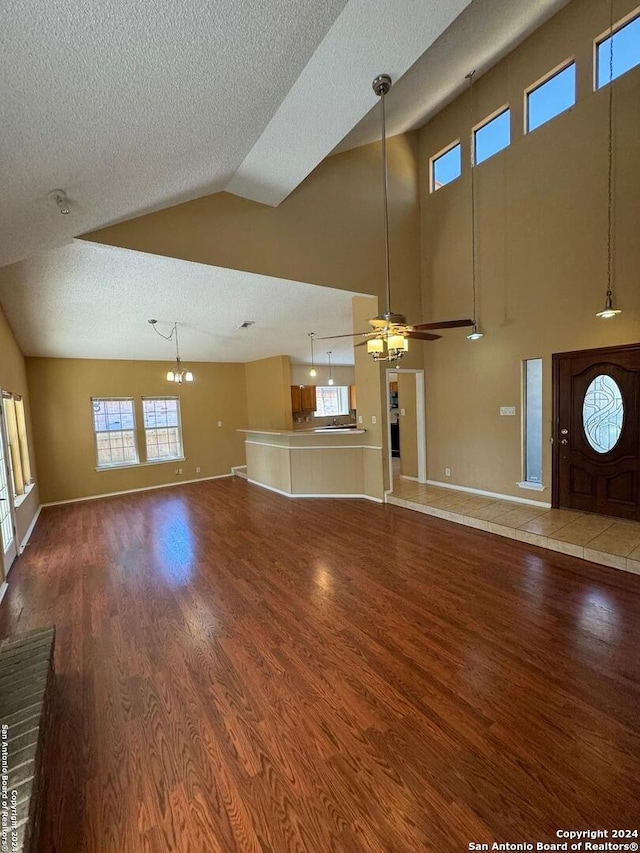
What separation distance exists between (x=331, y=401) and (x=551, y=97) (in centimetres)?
766

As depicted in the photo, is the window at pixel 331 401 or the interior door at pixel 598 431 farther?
the window at pixel 331 401

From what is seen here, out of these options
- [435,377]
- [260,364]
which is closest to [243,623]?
[435,377]

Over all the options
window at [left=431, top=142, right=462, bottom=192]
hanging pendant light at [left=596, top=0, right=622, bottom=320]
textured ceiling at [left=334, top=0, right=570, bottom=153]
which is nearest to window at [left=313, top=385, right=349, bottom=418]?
window at [left=431, top=142, right=462, bottom=192]

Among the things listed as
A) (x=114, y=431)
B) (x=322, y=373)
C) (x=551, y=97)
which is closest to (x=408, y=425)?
(x=322, y=373)

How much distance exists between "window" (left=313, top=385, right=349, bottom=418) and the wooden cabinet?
438mm

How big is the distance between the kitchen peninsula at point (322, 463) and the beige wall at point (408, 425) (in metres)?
1.13

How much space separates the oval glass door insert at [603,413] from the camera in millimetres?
4137

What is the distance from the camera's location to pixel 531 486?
4.90 m

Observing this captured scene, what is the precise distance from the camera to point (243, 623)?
8.91ft

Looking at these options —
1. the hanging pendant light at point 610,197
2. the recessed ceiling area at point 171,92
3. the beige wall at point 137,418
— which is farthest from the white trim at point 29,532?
the hanging pendant light at point 610,197

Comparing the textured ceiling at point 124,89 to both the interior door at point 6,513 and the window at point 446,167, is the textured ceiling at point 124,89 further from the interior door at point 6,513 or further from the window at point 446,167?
the window at point 446,167

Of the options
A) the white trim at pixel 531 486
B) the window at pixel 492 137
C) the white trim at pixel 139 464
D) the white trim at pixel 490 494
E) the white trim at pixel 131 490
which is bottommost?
the white trim at pixel 131 490

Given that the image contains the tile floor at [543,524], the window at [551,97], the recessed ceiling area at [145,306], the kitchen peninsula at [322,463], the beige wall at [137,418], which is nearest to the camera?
the tile floor at [543,524]

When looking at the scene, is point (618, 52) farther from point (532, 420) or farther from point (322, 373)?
point (322, 373)
